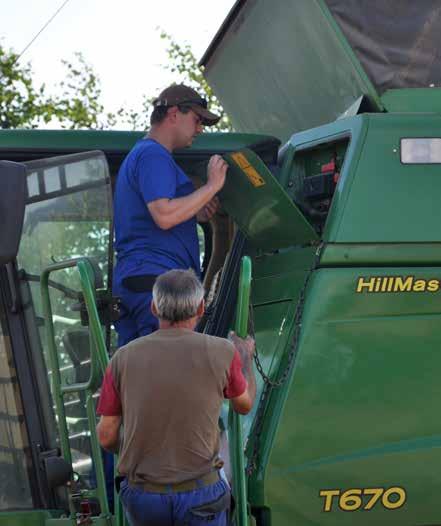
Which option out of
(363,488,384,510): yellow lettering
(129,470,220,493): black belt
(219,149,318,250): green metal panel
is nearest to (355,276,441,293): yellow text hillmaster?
(219,149,318,250): green metal panel

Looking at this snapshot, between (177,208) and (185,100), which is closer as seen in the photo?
(177,208)

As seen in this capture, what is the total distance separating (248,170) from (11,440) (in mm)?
1475

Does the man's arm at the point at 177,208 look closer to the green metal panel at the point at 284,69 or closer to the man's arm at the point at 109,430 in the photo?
the green metal panel at the point at 284,69

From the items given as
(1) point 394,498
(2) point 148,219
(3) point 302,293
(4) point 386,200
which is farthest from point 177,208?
(1) point 394,498

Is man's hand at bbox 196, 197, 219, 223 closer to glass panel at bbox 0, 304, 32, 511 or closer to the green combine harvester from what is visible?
the green combine harvester

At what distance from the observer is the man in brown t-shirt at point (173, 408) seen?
340 centimetres

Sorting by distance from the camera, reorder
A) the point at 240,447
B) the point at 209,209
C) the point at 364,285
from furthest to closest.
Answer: the point at 209,209 < the point at 364,285 < the point at 240,447

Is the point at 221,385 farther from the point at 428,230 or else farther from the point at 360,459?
the point at 428,230

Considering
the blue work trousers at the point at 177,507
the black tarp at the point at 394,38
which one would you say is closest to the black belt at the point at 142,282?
the blue work trousers at the point at 177,507

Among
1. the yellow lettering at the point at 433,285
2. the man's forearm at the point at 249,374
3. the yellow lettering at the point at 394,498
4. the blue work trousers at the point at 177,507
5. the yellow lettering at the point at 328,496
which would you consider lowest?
the yellow lettering at the point at 394,498

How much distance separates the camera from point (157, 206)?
4.22 meters

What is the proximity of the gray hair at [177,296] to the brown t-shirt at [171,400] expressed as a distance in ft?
0.19

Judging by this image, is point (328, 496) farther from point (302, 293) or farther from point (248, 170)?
point (248, 170)

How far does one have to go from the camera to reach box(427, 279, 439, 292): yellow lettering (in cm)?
399
